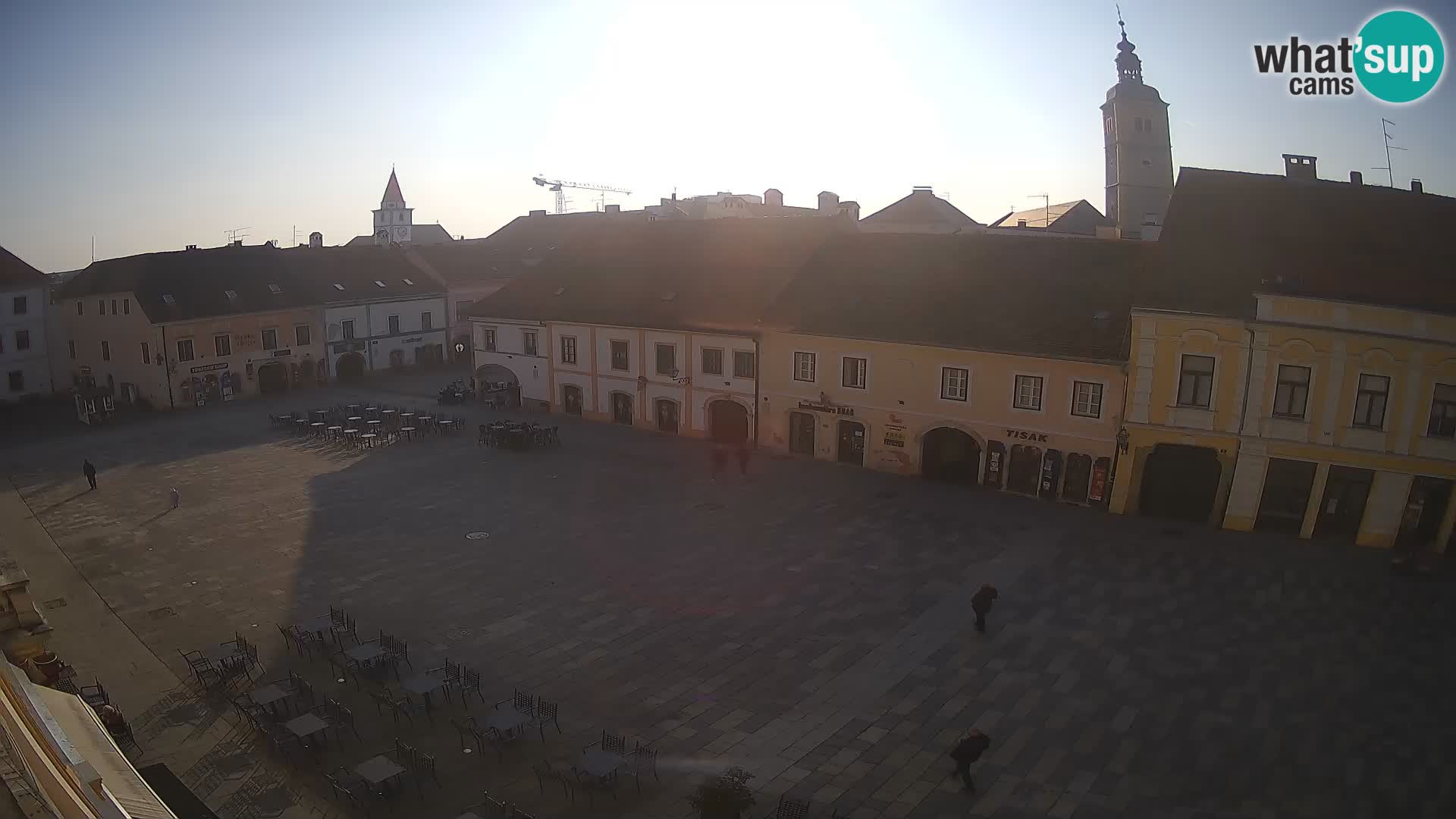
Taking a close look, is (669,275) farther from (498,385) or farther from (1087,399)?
(1087,399)

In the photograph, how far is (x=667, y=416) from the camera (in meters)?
43.2

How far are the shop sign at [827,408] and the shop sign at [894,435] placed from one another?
165 cm

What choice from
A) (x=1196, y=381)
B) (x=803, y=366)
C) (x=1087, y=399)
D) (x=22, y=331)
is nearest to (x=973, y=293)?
(x=1087, y=399)

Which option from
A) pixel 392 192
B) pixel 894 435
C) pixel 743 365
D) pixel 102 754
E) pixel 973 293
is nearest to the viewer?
pixel 102 754

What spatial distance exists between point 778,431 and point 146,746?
25.6 metres

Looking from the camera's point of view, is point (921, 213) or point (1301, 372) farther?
point (921, 213)

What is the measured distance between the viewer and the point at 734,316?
4019 centimetres

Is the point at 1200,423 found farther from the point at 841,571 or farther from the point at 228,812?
the point at 228,812

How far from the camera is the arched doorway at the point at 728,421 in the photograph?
40438 millimetres

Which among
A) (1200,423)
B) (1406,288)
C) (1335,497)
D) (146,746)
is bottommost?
(146,746)

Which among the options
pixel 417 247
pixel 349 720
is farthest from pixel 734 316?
pixel 417 247

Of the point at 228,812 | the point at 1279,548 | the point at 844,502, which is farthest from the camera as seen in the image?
the point at 844,502

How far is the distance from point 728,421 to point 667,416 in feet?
11.8

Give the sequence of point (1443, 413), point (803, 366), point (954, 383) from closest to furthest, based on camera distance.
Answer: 1. point (1443, 413)
2. point (954, 383)
3. point (803, 366)
